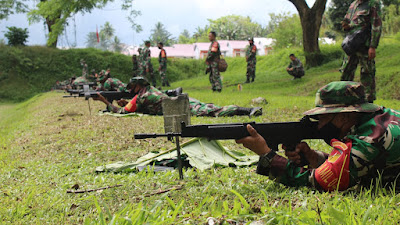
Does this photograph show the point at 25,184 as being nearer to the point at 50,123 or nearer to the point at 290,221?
the point at 290,221

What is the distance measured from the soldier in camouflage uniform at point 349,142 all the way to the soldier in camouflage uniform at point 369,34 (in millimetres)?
4383

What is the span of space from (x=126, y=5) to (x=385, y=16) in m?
18.9

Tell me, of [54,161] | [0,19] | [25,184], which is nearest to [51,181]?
[25,184]

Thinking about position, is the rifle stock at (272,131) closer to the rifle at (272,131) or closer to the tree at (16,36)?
the rifle at (272,131)

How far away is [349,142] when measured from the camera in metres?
2.55

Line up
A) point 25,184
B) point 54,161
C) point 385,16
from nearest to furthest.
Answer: point 25,184, point 54,161, point 385,16

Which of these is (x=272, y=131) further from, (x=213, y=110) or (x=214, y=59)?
(x=214, y=59)

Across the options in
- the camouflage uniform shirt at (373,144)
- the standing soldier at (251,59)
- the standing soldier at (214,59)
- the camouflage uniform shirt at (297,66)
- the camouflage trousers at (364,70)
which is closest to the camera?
the camouflage uniform shirt at (373,144)

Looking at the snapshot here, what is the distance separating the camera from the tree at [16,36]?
29.3m

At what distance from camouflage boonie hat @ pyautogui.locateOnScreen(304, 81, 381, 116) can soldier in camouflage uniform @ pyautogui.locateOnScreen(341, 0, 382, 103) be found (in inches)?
175

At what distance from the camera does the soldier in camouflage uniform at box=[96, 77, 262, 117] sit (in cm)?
817

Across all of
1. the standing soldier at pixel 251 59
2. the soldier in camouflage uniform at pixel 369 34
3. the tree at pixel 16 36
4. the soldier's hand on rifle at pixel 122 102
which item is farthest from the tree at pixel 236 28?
the soldier in camouflage uniform at pixel 369 34

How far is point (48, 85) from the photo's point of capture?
28188 mm

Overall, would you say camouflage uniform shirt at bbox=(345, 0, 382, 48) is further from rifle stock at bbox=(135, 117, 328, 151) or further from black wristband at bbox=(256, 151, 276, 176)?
black wristband at bbox=(256, 151, 276, 176)
